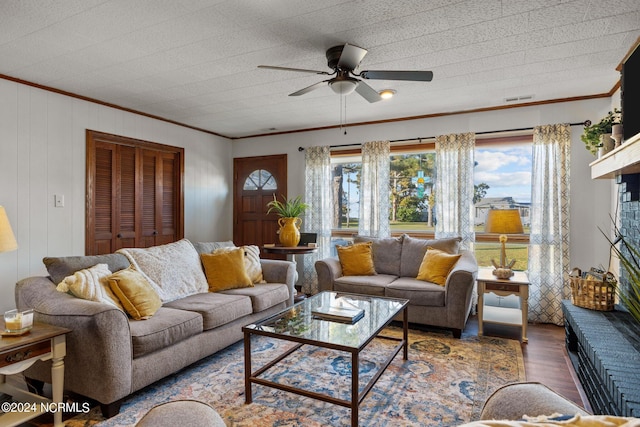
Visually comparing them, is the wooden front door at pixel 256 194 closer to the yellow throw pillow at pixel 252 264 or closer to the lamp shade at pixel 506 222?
the yellow throw pillow at pixel 252 264

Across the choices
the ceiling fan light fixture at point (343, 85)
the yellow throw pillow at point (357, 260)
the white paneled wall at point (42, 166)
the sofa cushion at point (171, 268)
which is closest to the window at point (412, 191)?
the yellow throw pillow at point (357, 260)

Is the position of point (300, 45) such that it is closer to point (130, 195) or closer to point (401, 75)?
point (401, 75)

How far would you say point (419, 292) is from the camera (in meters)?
3.62

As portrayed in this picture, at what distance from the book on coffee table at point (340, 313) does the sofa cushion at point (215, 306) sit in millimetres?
773

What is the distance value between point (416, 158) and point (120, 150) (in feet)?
12.6

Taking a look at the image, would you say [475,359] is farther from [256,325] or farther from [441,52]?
[441,52]

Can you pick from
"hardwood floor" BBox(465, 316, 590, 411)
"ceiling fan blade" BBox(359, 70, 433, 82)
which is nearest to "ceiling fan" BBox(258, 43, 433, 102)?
"ceiling fan blade" BBox(359, 70, 433, 82)

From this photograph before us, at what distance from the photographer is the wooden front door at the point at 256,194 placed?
5742 mm

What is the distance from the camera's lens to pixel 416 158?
493 cm

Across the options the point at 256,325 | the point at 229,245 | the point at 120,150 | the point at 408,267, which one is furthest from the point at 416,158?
the point at 120,150

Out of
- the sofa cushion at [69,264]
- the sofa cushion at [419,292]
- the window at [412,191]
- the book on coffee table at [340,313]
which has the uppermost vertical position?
the window at [412,191]

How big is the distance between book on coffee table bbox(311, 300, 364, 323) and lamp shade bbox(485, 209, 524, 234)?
5.41 feet

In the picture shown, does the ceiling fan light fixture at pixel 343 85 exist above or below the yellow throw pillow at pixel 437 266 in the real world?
above

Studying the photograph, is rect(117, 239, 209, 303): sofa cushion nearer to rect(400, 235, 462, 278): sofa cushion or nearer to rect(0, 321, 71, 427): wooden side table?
rect(0, 321, 71, 427): wooden side table
